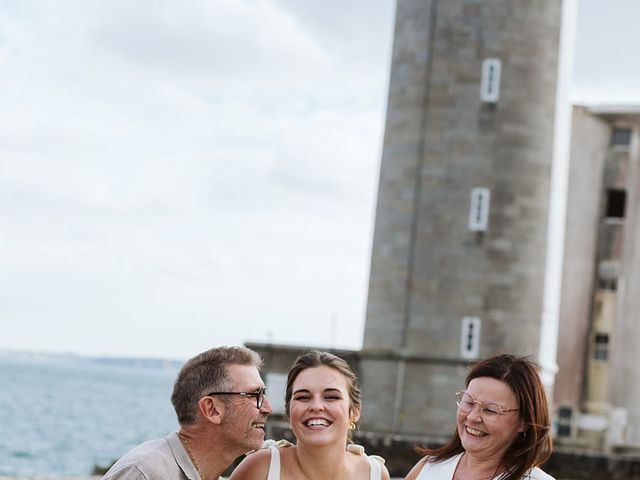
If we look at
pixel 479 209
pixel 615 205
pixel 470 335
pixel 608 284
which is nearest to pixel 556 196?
pixel 479 209

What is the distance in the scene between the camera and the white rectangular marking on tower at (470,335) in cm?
2209

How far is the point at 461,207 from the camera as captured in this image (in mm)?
22375

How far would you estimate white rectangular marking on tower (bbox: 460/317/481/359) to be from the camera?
2209cm

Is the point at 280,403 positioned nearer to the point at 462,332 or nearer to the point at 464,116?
the point at 462,332

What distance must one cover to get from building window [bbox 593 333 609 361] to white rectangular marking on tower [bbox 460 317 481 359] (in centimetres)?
1465

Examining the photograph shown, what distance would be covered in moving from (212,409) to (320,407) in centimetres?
50

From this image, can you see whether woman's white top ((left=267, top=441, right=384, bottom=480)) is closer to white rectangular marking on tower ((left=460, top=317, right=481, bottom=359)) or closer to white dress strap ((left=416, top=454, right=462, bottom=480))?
white dress strap ((left=416, top=454, right=462, bottom=480))

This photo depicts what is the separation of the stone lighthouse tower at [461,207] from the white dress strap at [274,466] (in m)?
17.1

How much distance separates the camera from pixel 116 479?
4.57 meters

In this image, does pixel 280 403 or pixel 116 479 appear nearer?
pixel 116 479

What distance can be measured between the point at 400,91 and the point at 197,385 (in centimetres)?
1861

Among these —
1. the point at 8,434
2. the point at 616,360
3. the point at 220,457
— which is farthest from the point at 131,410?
the point at 220,457

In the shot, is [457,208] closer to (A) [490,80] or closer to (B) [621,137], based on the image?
(A) [490,80]

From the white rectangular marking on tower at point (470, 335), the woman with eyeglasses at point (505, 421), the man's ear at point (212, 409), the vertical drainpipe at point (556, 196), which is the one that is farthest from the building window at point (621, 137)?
the man's ear at point (212, 409)
